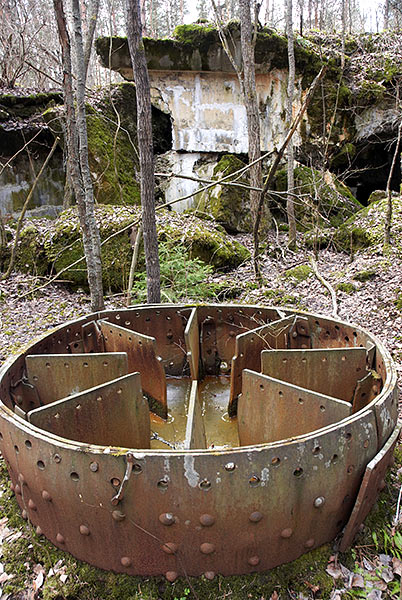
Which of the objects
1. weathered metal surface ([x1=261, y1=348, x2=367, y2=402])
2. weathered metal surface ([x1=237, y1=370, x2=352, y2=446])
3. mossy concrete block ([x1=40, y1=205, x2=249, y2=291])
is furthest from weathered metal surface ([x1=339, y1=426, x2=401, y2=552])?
mossy concrete block ([x1=40, y1=205, x2=249, y2=291])

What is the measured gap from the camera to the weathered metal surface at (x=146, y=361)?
3881 millimetres

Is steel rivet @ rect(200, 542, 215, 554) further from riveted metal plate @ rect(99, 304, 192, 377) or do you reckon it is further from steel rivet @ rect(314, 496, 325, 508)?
riveted metal plate @ rect(99, 304, 192, 377)

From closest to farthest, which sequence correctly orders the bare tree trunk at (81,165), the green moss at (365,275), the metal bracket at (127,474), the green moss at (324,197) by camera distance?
the metal bracket at (127,474)
the bare tree trunk at (81,165)
the green moss at (365,275)
the green moss at (324,197)

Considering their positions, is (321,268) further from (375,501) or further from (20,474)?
(20,474)

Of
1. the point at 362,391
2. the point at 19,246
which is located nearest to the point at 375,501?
the point at 362,391

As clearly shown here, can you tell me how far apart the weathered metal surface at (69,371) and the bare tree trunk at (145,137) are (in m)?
2.18

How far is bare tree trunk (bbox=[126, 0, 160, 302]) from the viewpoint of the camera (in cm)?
475

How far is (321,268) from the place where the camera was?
29.0 ft

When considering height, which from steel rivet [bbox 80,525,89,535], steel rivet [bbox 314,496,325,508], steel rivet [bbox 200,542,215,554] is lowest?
steel rivet [bbox 200,542,215,554]

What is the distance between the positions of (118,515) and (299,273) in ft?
22.5

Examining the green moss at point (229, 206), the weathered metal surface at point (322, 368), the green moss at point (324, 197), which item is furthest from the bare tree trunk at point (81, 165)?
the green moss at point (324, 197)

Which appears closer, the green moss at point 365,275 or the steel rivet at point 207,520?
the steel rivet at point 207,520

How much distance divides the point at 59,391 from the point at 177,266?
4.20 m

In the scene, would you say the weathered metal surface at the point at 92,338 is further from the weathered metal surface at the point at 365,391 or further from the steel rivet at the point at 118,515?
the weathered metal surface at the point at 365,391
